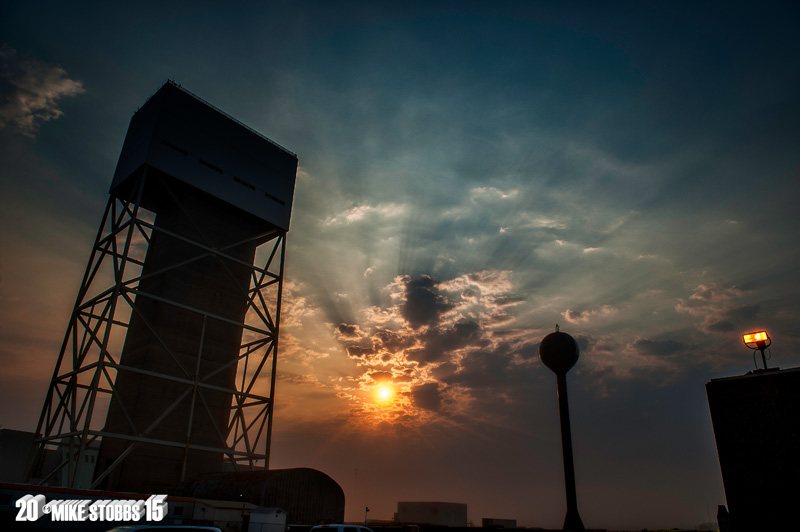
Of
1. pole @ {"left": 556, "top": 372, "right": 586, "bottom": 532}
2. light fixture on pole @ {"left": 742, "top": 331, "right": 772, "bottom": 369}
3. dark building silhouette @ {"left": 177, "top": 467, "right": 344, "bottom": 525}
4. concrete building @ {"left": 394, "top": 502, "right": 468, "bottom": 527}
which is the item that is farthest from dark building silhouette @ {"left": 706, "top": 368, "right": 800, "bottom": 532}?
concrete building @ {"left": 394, "top": 502, "right": 468, "bottom": 527}

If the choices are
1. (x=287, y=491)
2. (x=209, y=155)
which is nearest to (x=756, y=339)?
(x=287, y=491)

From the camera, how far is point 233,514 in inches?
912

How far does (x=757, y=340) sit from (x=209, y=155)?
3682 cm

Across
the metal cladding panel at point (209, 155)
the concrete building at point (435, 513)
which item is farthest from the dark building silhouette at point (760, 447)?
the concrete building at point (435, 513)

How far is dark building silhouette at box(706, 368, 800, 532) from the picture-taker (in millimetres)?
12443

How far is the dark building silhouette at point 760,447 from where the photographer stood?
490 inches

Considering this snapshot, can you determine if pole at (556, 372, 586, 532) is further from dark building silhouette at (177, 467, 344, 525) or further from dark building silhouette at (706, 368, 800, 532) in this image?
dark building silhouette at (706, 368, 800, 532)

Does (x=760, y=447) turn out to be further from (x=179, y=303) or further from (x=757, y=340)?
(x=179, y=303)

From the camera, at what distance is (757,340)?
14.4m

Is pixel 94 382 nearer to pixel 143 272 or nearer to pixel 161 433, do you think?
pixel 161 433

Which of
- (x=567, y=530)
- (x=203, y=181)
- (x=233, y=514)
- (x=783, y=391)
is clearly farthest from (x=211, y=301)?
(x=783, y=391)

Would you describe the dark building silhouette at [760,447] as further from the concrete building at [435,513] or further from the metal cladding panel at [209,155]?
the concrete building at [435,513]

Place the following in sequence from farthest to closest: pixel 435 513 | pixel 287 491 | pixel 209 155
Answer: pixel 435 513
pixel 209 155
pixel 287 491

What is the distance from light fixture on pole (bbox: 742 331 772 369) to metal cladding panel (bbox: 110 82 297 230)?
3496cm
